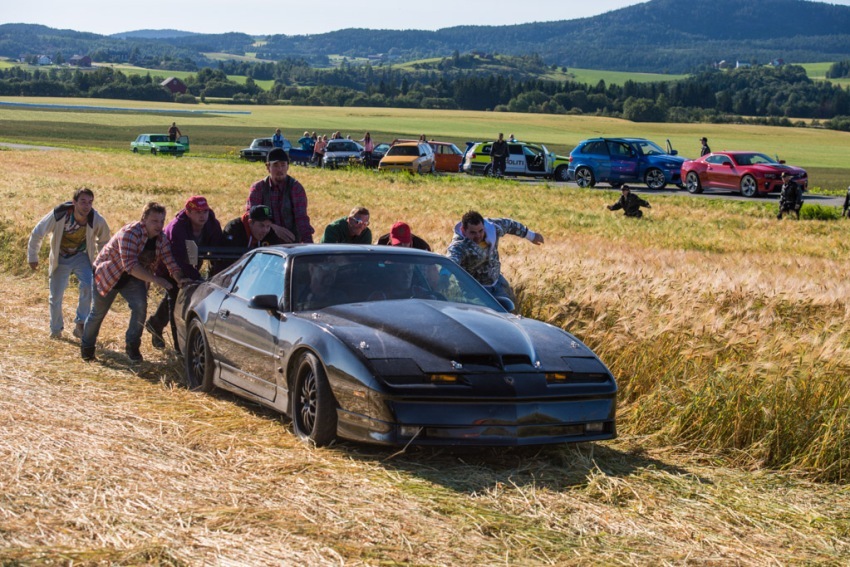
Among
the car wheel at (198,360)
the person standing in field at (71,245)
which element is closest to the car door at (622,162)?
the person standing in field at (71,245)

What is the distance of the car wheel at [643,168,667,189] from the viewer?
42.1 m

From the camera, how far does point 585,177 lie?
43156mm

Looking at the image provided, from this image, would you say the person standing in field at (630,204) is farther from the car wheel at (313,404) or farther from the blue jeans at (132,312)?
the car wheel at (313,404)

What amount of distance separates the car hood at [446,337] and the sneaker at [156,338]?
414cm

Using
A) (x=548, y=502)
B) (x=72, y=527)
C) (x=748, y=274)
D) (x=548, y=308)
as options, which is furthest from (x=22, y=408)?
(x=748, y=274)

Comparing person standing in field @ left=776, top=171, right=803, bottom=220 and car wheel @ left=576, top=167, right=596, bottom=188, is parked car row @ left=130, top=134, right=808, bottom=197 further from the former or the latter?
person standing in field @ left=776, top=171, right=803, bottom=220

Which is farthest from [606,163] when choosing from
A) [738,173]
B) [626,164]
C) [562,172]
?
[562,172]

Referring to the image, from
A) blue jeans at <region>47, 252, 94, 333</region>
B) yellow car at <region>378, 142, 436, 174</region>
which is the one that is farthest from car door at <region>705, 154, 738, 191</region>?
blue jeans at <region>47, 252, 94, 333</region>

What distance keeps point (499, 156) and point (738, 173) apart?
418 inches

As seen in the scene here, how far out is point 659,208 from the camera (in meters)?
32.2

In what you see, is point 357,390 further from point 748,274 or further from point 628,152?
point 628,152

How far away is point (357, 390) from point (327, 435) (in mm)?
495

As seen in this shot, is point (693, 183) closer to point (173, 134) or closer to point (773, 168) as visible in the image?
point (773, 168)

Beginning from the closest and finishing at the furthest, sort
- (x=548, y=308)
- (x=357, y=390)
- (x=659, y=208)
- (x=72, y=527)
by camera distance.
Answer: (x=72, y=527) → (x=357, y=390) → (x=548, y=308) → (x=659, y=208)
